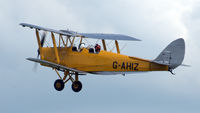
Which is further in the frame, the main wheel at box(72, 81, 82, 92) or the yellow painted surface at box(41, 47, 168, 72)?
the main wheel at box(72, 81, 82, 92)

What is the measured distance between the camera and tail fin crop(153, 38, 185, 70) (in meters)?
63.0

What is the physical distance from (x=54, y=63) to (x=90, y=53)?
184cm

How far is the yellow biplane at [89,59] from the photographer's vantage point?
63.2 m

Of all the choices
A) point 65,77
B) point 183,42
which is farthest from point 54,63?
point 183,42

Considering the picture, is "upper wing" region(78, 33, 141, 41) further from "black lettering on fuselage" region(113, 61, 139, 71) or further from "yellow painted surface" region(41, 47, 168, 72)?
"black lettering on fuselage" region(113, 61, 139, 71)

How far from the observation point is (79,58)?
6438cm

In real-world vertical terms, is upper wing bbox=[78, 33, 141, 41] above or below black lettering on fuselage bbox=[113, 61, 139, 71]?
above

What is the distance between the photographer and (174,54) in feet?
207

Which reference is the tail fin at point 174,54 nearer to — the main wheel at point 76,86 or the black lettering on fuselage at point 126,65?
the black lettering on fuselage at point 126,65

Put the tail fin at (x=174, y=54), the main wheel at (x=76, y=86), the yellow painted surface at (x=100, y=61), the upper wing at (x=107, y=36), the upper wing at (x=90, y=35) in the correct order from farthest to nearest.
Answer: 1. the main wheel at (x=76, y=86)
2. the upper wing at (x=107, y=36)
3. the upper wing at (x=90, y=35)
4. the yellow painted surface at (x=100, y=61)
5. the tail fin at (x=174, y=54)

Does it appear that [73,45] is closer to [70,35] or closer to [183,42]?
[70,35]

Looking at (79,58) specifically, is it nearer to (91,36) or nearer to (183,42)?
(91,36)

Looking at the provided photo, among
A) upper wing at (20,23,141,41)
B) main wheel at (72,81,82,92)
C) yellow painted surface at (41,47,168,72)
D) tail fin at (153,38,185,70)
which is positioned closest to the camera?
tail fin at (153,38,185,70)

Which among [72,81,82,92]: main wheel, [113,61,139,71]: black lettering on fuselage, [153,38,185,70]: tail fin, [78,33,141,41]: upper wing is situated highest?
[78,33,141,41]: upper wing
